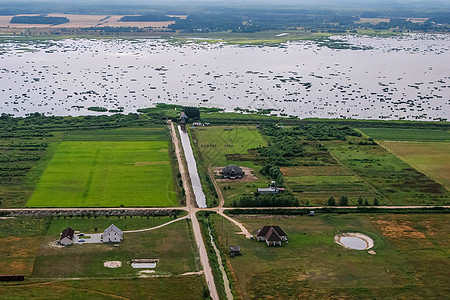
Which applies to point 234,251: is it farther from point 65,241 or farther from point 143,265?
point 65,241

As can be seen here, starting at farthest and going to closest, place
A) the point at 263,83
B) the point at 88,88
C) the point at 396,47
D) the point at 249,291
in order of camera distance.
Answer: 1. the point at 396,47
2. the point at 263,83
3. the point at 88,88
4. the point at 249,291

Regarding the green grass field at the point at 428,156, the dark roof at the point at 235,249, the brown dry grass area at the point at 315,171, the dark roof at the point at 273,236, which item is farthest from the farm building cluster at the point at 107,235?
the green grass field at the point at 428,156

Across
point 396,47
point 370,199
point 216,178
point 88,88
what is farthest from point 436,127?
point 396,47

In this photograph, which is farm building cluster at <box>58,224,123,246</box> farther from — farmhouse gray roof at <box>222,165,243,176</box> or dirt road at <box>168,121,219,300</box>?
farmhouse gray roof at <box>222,165,243,176</box>

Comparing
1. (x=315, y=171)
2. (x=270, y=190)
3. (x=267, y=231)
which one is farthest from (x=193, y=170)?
(x=267, y=231)

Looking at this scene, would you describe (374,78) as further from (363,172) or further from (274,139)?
(363,172)

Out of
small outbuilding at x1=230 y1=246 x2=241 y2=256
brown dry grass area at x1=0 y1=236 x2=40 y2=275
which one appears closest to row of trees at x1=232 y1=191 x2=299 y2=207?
small outbuilding at x1=230 y1=246 x2=241 y2=256
